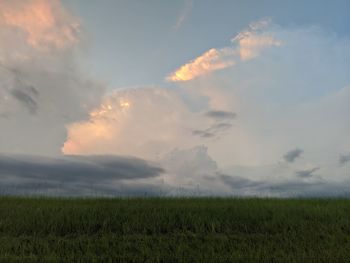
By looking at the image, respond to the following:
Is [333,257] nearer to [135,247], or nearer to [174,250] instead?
[174,250]

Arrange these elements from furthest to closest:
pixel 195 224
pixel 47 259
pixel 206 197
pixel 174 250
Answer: pixel 206 197, pixel 195 224, pixel 174 250, pixel 47 259

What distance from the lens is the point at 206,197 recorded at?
27891 mm

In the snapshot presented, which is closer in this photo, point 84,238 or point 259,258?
point 259,258

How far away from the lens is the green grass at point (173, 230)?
709 inches

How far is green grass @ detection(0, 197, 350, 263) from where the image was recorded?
18013 millimetres

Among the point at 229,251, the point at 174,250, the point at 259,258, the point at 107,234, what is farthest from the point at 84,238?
the point at 259,258

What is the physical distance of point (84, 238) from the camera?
66.2ft

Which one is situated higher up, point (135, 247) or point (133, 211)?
point (133, 211)

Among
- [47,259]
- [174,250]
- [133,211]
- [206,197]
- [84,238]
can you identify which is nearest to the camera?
[47,259]

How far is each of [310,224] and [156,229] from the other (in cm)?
772

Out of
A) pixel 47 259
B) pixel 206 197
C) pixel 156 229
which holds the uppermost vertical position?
pixel 206 197

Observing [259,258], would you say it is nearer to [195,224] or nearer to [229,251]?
[229,251]

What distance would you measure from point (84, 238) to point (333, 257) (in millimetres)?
10724

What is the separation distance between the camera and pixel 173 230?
70.0ft
